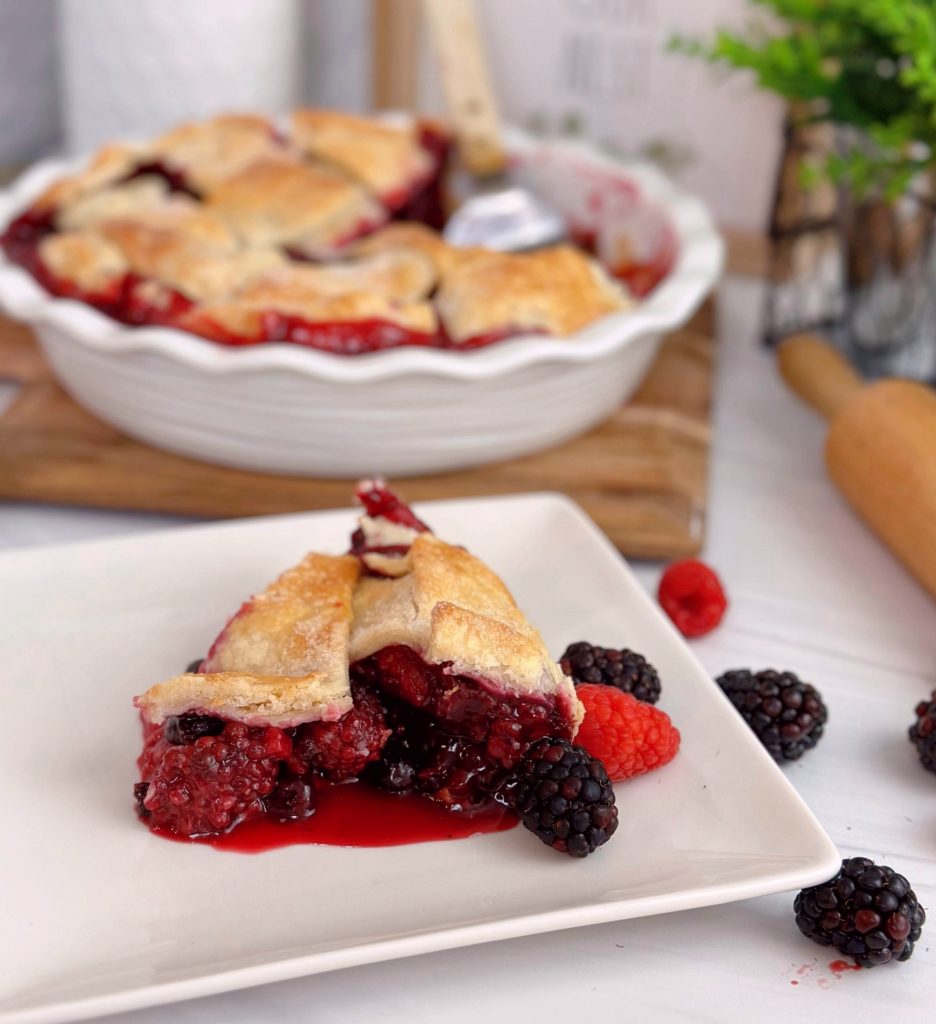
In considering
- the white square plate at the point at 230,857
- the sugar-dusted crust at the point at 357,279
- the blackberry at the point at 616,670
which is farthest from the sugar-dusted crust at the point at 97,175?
the blackberry at the point at 616,670

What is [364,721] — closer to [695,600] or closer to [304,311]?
[695,600]

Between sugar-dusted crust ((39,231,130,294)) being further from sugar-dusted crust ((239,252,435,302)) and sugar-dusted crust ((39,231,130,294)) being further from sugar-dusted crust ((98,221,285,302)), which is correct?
sugar-dusted crust ((239,252,435,302))

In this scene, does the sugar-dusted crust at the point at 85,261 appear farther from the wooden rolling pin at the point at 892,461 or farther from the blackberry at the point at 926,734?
the blackberry at the point at 926,734

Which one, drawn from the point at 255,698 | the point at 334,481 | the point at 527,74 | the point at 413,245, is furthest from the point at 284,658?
the point at 527,74

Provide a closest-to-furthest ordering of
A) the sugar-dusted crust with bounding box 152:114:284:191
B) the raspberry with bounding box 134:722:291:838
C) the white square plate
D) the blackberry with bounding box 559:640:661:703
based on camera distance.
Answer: the white square plate
the raspberry with bounding box 134:722:291:838
the blackberry with bounding box 559:640:661:703
the sugar-dusted crust with bounding box 152:114:284:191

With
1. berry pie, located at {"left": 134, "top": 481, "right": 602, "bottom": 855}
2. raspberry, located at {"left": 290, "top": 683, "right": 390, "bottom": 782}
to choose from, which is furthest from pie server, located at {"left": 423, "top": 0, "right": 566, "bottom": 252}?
raspberry, located at {"left": 290, "top": 683, "right": 390, "bottom": 782}

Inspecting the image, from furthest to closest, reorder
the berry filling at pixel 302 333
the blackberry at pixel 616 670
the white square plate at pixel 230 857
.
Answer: the berry filling at pixel 302 333 < the blackberry at pixel 616 670 < the white square plate at pixel 230 857

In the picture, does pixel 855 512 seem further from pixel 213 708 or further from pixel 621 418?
pixel 213 708
